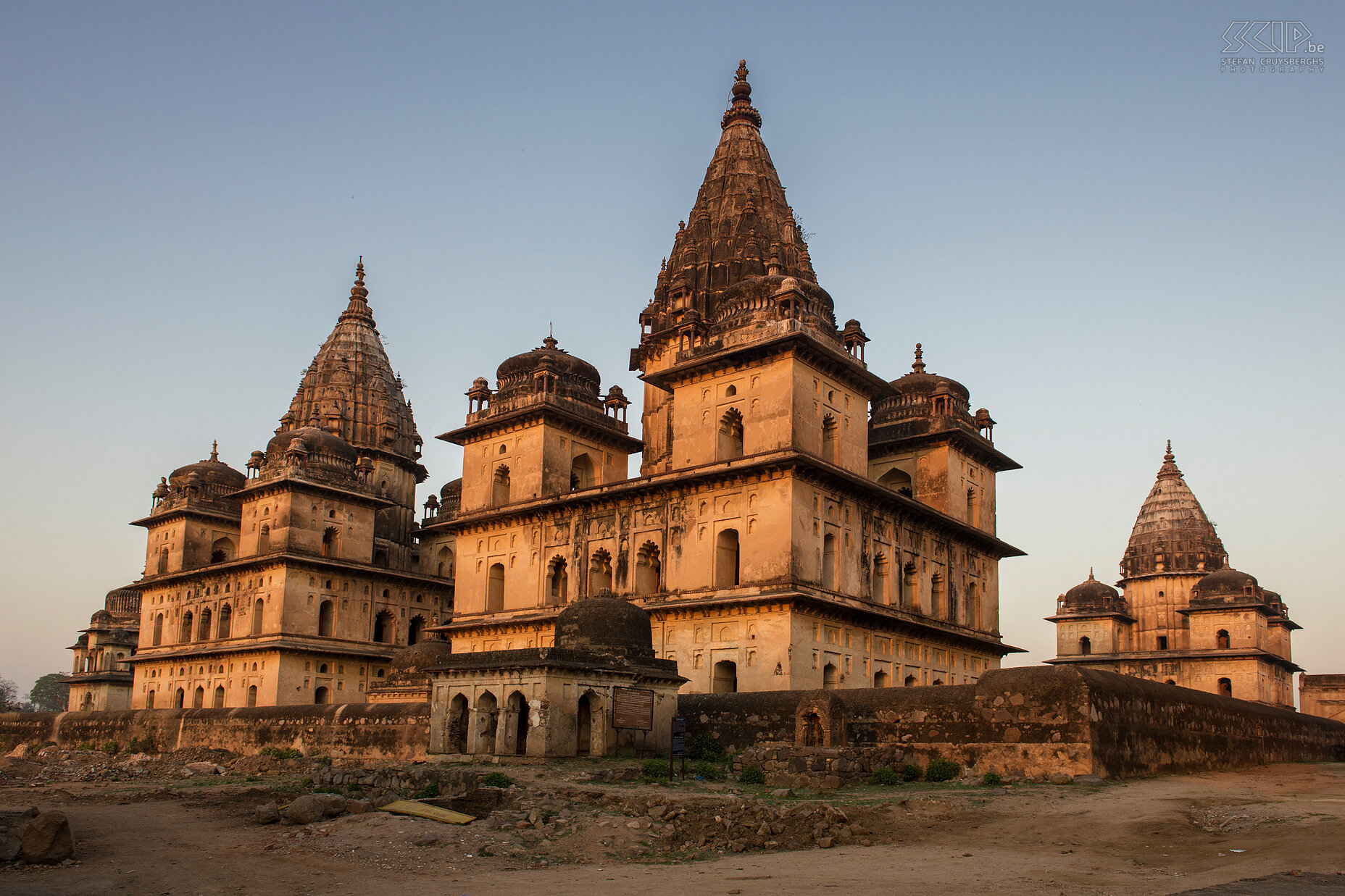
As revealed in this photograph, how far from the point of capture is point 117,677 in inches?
2458

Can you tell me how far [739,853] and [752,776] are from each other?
22.6 ft

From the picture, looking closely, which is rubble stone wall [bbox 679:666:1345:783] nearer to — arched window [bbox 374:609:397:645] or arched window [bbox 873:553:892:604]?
arched window [bbox 873:553:892:604]

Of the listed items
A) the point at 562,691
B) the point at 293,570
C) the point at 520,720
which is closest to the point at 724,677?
the point at 520,720

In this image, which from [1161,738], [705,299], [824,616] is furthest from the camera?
[705,299]

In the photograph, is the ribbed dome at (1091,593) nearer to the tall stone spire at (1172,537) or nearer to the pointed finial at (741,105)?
the tall stone spire at (1172,537)

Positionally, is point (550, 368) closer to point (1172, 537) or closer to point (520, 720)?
point (520, 720)

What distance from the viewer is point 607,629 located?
84.6 ft

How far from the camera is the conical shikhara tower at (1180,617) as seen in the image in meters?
55.8

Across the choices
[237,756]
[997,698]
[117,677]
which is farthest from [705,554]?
[117,677]

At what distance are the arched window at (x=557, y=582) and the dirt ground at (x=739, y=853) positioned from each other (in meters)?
18.8

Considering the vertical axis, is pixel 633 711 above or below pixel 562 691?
below

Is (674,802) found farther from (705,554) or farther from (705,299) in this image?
(705,299)

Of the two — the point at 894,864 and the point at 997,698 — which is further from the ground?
the point at 997,698

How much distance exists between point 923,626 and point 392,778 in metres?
21.2
